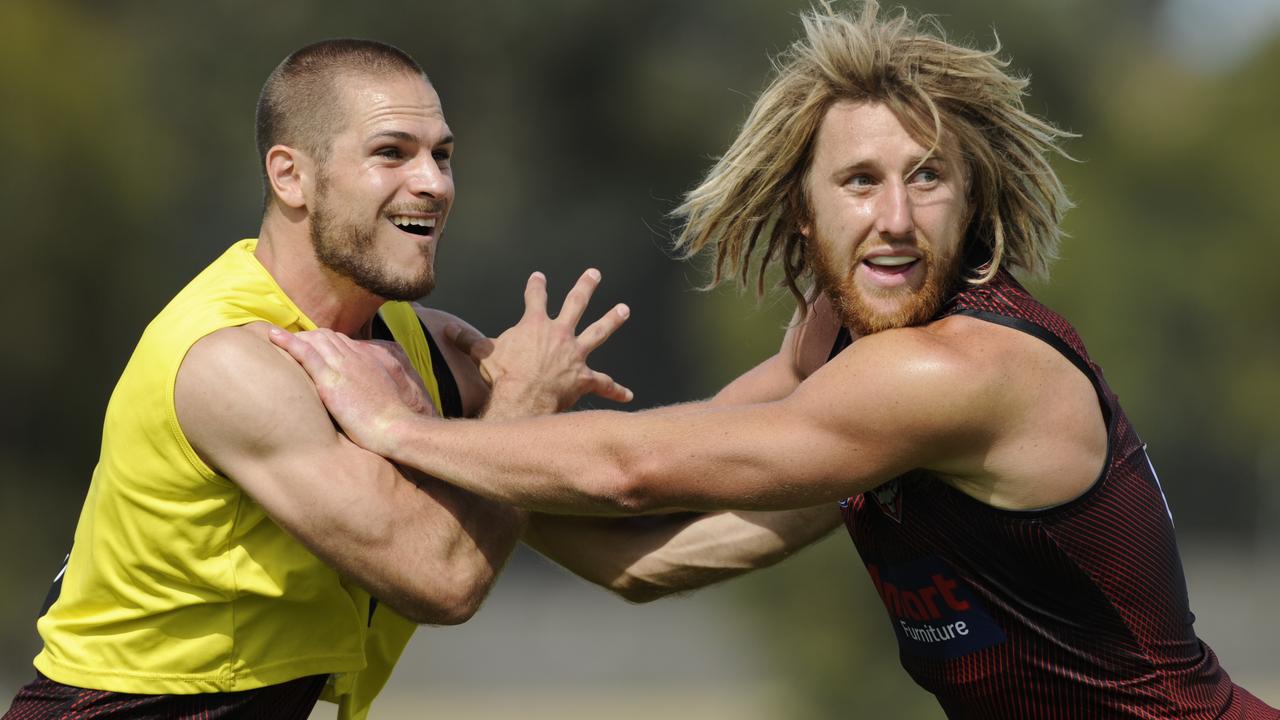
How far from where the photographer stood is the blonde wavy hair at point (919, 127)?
4.80 meters

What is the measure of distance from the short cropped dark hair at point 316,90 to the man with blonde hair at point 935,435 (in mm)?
753

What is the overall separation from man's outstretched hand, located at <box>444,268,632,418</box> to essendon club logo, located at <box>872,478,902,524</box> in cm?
106

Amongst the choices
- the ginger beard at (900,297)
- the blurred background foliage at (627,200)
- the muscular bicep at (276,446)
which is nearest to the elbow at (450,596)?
the muscular bicep at (276,446)

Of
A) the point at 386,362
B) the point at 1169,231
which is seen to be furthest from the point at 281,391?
the point at 1169,231

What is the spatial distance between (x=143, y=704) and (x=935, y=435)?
244cm

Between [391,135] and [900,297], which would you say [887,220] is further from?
[391,135]

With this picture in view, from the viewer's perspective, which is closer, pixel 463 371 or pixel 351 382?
pixel 351 382

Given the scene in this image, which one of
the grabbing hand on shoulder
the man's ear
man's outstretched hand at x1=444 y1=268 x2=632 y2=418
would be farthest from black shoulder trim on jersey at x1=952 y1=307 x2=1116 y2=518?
the man's ear

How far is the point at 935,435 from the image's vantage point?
430 cm

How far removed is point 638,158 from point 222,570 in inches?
1057

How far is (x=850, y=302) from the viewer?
4836 mm

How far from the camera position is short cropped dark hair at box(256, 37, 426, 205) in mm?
5098

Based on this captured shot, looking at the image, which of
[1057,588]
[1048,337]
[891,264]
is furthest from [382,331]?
[1057,588]

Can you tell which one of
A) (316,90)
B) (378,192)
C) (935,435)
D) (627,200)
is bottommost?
(627,200)
